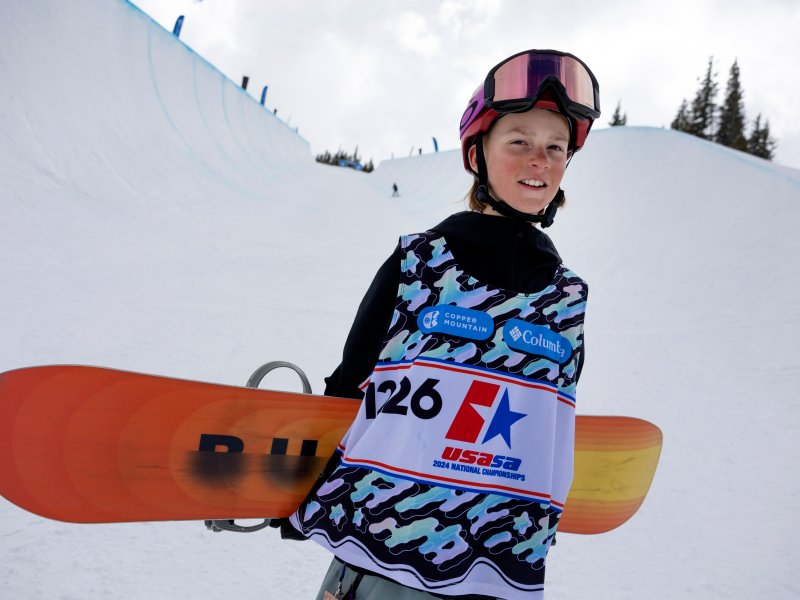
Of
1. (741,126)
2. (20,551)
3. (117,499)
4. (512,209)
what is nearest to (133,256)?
(20,551)

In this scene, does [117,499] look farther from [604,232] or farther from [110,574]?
[604,232]

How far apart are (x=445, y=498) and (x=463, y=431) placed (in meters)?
0.14

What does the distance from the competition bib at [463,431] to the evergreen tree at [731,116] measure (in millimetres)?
43745

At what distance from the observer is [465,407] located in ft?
3.39

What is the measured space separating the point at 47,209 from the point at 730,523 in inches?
250

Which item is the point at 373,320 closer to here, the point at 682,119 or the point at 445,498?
the point at 445,498

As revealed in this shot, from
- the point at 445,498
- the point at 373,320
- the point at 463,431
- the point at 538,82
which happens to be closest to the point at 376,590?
→ the point at 445,498

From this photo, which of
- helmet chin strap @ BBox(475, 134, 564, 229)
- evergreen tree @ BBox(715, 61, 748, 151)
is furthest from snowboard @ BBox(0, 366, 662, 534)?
evergreen tree @ BBox(715, 61, 748, 151)

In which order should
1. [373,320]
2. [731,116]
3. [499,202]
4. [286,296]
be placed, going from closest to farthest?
[373,320]
[499,202]
[286,296]
[731,116]

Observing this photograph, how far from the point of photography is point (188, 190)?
323 inches

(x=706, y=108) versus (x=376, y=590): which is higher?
(x=706, y=108)

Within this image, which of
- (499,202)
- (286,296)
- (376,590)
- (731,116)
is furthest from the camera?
(731,116)

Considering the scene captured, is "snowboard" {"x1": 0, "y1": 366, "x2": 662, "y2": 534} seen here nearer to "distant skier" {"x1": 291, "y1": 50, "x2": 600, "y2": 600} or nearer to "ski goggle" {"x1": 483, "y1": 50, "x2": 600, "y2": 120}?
"distant skier" {"x1": 291, "y1": 50, "x2": 600, "y2": 600}

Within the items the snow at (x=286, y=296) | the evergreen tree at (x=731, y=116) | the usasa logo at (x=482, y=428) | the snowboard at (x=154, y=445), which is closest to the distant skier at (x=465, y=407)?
the usasa logo at (x=482, y=428)
